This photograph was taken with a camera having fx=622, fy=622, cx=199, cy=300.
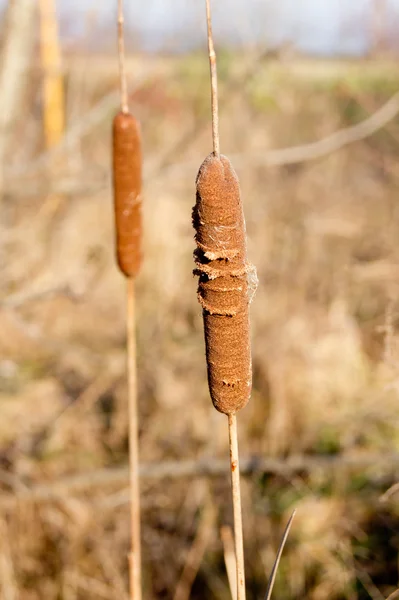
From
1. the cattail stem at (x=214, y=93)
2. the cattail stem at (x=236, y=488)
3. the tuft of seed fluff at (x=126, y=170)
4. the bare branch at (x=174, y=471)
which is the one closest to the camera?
the cattail stem at (x=214, y=93)

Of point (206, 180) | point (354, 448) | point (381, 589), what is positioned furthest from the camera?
point (354, 448)

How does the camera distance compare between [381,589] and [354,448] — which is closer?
[381,589]

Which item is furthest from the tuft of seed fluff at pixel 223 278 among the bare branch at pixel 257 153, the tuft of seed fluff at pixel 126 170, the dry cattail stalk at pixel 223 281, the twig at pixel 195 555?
the twig at pixel 195 555

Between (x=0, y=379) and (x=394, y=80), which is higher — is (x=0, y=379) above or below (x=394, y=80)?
below

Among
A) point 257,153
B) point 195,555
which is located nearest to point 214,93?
point 257,153

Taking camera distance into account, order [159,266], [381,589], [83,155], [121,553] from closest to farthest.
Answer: [381,589] < [121,553] < [159,266] < [83,155]

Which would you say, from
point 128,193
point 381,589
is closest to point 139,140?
point 128,193

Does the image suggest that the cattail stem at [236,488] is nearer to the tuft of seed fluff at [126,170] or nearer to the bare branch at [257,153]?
the tuft of seed fluff at [126,170]

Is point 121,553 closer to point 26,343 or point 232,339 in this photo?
point 26,343
